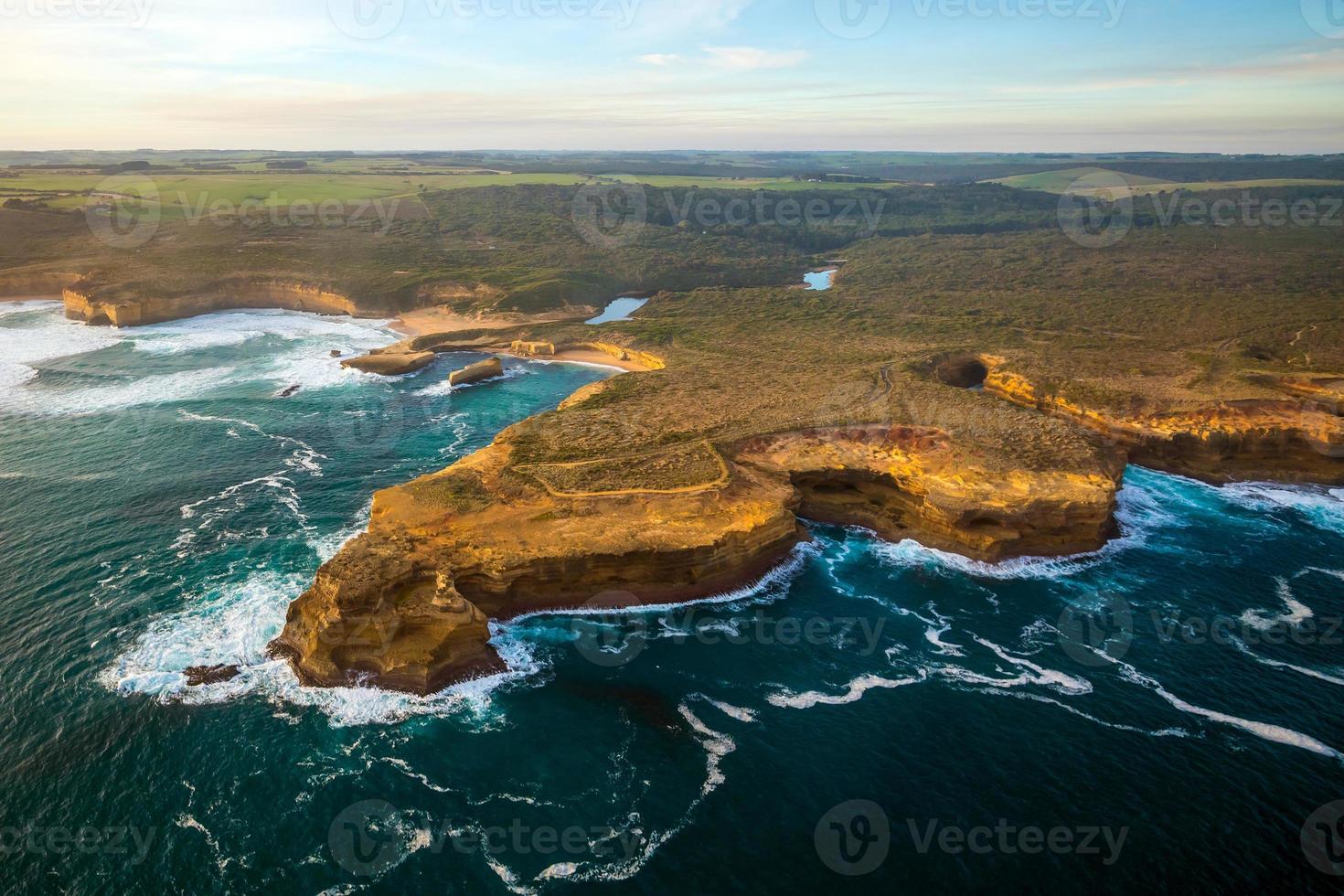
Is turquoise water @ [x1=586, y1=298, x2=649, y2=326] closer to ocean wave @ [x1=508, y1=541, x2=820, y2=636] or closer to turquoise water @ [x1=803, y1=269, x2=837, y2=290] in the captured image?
turquoise water @ [x1=803, y1=269, x2=837, y2=290]

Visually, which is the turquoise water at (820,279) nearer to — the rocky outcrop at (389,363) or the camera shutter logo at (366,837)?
the rocky outcrop at (389,363)

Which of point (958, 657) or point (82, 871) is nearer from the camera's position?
point (82, 871)

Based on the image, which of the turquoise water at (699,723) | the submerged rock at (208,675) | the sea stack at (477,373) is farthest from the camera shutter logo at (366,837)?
the sea stack at (477,373)

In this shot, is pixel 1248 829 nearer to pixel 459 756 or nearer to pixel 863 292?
pixel 459 756

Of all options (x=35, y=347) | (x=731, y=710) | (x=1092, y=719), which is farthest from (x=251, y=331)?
(x=1092, y=719)

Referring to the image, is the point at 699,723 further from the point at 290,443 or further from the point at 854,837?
the point at 290,443

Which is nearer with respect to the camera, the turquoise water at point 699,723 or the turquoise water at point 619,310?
the turquoise water at point 699,723

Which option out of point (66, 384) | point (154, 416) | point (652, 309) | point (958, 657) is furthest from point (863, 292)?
point (66, 384)
